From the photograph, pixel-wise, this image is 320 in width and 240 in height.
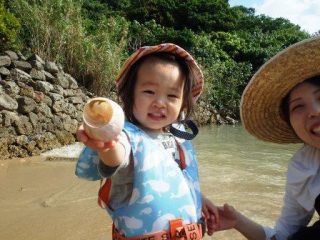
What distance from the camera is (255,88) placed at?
1737 mm

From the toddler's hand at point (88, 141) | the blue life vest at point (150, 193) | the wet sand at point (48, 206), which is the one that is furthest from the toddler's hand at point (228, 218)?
the wet sand at point (48, 206)

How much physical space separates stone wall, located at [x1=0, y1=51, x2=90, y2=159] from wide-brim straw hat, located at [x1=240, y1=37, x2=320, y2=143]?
14.0 ft

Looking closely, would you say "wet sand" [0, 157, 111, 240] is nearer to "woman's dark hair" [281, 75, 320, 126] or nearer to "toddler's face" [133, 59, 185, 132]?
"toddler's face" [133, 59, 185, 132]

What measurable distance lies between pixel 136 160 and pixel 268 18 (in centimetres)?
2897

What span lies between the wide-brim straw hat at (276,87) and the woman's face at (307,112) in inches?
2.3

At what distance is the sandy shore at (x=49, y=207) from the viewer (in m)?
2.64

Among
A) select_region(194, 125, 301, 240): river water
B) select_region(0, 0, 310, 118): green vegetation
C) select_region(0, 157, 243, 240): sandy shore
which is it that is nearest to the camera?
select_region(0, 157, 243, 240): sandy shore

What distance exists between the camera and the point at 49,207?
3232 mm

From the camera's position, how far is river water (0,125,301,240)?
2727 mm

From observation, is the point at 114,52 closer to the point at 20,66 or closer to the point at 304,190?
the point at 20,66

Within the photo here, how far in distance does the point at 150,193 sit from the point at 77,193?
2.39m

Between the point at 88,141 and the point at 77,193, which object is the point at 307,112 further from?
the point at 77,193

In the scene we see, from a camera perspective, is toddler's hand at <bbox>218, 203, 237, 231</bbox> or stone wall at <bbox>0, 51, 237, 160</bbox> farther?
stone wall at <bbox>0, 51, 237, 160</bbox>

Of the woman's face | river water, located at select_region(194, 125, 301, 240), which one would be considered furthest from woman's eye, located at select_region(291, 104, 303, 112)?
river water, located at select_region(194, 125, 301, 240)
